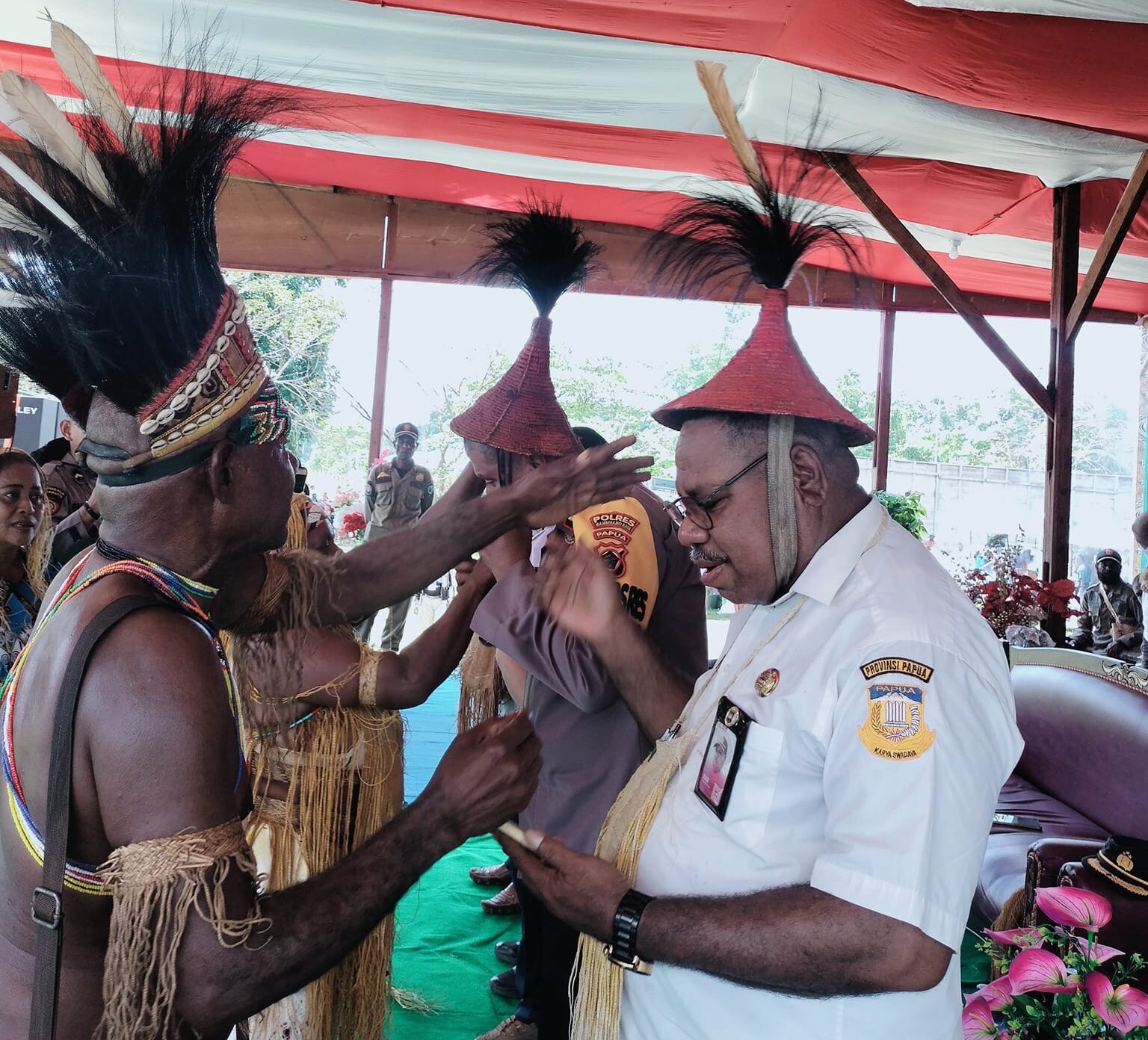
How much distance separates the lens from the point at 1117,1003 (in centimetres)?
159

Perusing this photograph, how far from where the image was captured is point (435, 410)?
12766 mm

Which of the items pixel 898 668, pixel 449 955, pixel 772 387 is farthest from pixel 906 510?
pixel 898 668

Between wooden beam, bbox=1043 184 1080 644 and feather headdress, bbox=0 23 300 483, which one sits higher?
wooden beam, bbox=1043 184 1080 644

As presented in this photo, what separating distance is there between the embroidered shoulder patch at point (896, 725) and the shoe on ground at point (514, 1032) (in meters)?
2.37

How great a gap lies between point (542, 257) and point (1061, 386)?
6.26m

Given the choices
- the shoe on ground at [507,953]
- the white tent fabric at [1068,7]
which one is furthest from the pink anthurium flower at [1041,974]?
the white tent fabric at [1068,7]

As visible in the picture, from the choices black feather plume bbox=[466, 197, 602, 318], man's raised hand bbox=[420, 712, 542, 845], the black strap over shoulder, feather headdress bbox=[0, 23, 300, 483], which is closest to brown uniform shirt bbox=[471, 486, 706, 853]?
black feather plume bbox=[466, 197, 602, 318]

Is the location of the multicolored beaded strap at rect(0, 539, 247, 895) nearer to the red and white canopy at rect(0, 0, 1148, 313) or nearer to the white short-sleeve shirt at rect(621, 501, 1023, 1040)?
the white short-sleeve shirt at rect(621, 501, 1023, 1040)

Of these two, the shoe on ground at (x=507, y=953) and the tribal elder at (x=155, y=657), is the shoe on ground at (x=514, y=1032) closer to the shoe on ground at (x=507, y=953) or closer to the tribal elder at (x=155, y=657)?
the shoe on ground at (x=507, y=953)

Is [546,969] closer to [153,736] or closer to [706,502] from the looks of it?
[706,502]

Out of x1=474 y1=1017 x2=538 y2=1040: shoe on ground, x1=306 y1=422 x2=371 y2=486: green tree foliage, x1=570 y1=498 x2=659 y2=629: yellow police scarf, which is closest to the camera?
x1=570 y1=498 x2=659 y2=629: yellow police scarf

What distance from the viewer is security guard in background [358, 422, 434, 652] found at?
9.30 m

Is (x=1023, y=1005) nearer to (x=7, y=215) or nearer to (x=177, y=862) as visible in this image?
(x=177, y=862)

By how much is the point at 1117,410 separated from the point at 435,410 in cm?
1013
